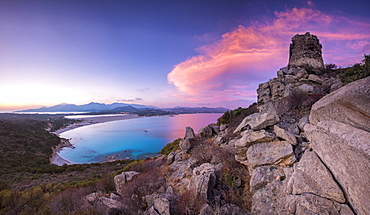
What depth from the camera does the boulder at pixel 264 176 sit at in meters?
4.72

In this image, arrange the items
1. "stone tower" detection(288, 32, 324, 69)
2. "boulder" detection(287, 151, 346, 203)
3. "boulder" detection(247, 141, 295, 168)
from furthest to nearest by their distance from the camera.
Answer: "stone tower" detection(288, 32, 324, 69), "boulder" detection(247, 141, 295, 168), "boulder" detection(287, 151, 346, 203)

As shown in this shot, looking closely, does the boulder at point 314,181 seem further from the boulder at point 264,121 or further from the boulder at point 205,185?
the boulder at point 264,121

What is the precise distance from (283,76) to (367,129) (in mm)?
15500

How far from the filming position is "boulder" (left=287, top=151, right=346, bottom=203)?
3.09 m

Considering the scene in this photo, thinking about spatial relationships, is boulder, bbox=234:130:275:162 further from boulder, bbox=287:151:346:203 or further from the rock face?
the rock face

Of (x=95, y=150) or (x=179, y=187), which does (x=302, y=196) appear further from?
(x=95, y=150)

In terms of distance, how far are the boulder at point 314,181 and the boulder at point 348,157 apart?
0.13 meters

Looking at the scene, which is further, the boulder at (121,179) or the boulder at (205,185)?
the boulder at (121,179)

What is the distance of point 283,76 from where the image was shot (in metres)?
16.0

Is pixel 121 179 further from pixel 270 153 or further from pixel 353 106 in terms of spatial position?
pixel 353 106

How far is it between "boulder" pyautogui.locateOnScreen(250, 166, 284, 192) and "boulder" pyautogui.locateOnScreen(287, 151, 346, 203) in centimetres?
106

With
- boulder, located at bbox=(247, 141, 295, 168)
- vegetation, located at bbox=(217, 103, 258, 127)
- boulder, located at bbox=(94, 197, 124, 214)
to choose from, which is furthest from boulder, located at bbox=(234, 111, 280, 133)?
vegetation, located at bbox=(217, 103, 258, 127)

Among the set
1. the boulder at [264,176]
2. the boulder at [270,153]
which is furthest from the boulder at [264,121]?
the boulder at [264,176]

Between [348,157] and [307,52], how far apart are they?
78.3ft
